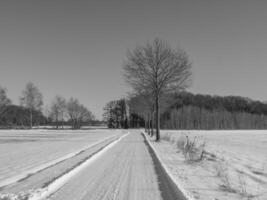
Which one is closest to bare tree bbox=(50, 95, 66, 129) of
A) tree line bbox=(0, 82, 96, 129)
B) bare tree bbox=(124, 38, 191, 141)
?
tree line bbox=(0, 82, 96, 129)

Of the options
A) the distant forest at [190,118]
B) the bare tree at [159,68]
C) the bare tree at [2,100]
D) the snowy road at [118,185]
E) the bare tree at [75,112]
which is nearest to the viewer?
the snowy road at [118,185]

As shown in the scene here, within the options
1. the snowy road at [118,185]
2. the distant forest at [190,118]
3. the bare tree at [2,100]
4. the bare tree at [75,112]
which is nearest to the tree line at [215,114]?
the distant forest at [190,118]

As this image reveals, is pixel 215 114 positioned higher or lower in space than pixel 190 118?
higher

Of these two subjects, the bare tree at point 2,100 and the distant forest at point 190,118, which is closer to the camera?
the bare tree at point 2,100

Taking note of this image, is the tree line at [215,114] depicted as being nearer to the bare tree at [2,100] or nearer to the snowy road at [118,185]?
the bare tree at [2,100]

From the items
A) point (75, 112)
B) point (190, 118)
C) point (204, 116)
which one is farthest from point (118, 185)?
point (204, 116)

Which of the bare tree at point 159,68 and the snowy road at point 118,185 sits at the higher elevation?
the bare tree at point 159,68

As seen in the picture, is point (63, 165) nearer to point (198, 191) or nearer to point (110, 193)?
point (110, 193)

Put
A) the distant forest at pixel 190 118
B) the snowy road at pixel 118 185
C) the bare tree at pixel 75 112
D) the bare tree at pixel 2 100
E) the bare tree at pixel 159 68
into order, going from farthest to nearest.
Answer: the distant forest at pixel 190 118
the bare tree at pixel 75 112
the bare tree at pixel 2 100
the bare tree at pixel 159 68
the snowy road at pixel 118 185

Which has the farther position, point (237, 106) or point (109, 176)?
point (237, 106)

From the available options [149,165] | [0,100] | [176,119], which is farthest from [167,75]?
[176,119]

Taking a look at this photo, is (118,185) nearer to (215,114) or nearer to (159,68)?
(159,68)

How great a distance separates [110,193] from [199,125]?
114513 millimetres

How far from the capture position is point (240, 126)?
402ft
